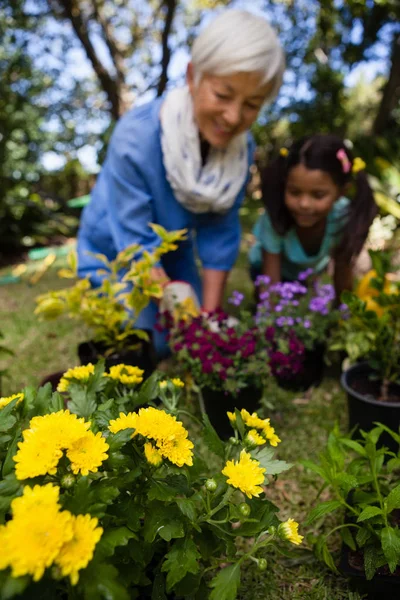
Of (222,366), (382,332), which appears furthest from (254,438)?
(382,332)

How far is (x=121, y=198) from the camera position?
2123 millimetres

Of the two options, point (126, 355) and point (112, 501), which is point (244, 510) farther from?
point (126, 355)

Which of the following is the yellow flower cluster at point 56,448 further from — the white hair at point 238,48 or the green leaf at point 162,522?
the white hair at point 238,48

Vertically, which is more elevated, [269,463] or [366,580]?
[269,463]

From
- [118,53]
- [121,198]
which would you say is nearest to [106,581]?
[121,198]

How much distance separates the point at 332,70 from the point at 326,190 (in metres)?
5.88

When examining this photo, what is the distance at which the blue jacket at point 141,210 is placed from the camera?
6.80 ft

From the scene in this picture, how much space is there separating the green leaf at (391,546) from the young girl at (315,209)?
154 cm

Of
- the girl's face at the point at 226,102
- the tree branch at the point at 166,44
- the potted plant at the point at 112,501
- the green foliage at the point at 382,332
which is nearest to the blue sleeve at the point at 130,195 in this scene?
the girl's face at the point at 226,102

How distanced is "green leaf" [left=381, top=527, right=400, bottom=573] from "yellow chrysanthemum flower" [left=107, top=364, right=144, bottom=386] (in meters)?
0.56

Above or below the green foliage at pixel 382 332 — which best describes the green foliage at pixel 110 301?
above

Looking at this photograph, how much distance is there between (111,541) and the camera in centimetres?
64

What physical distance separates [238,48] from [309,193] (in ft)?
2.34

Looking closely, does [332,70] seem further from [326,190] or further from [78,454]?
[78,454]
